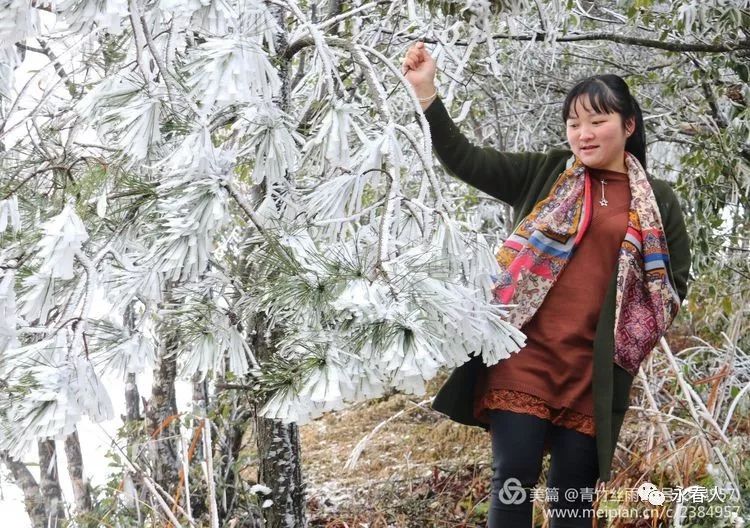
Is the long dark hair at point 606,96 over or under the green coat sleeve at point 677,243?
over

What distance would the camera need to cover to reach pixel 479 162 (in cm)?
228

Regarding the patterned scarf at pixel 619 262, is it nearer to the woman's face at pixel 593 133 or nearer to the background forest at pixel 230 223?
the woman's face at pixel 593 133

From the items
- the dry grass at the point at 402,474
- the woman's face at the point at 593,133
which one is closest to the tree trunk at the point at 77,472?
the dry grass at the point at 402,474

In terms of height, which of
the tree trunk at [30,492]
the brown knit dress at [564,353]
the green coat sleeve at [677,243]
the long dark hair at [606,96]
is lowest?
the tree trunk at [30,492]

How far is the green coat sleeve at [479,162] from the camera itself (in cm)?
220

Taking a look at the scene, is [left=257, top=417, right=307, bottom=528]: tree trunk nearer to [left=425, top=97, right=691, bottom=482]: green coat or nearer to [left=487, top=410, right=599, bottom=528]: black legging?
[left=425, top=97, right=691, bottom=482]: green coat

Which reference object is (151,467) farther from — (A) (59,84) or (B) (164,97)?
(B) (164,97)

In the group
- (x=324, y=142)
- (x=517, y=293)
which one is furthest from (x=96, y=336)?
(x=517, y=293)

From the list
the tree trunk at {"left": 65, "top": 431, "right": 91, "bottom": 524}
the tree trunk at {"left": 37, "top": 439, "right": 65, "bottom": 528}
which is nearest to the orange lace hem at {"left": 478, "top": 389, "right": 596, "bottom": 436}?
the tree trunk at {"left": 65, "top": 431, "right": 91, "bottom": 524}

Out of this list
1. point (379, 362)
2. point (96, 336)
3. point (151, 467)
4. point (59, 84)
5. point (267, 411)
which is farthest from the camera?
point (151, 467)

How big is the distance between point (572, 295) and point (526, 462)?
0.42 metres

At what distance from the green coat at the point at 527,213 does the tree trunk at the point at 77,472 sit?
243 cm

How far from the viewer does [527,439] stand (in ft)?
7.11

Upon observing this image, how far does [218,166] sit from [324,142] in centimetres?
22
